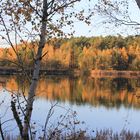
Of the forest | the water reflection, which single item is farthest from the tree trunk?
the forest

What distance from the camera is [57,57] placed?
99.9 metres

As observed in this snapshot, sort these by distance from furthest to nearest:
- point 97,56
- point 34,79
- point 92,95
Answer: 1. point 97,56
2. point 92,95
3. point 34,79

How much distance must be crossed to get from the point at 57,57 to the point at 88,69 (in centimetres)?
835

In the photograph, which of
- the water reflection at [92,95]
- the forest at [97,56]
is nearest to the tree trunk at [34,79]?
the water reflection at [92,95]

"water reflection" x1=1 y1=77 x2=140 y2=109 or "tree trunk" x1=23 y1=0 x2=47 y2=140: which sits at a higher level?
"tree trunk" x1=23 y1=0 x2=47 y2=140

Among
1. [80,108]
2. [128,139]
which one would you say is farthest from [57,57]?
[128,139]

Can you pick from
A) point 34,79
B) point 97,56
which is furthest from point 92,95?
point 97,56

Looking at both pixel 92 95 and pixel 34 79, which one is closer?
pixel 34 79

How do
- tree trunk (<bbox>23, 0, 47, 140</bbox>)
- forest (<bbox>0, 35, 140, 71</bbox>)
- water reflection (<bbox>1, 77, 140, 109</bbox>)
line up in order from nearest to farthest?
tree trunk (<bbox>23, 0, 47, 140</bbox>) < water reflection (<bbox>1, 77, 140, 109</bbox>) < forest (<bbox>0, 35, 140, 71</bbox>)

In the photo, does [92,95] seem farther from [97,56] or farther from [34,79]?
[97,56]

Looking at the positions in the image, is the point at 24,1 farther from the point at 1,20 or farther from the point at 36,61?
the point at 36,61

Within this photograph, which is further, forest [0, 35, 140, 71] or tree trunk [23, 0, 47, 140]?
forest [0, 35, 140, 71]

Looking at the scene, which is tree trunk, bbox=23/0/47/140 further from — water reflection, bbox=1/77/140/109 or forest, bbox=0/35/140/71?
forest, bbox=0/35/140/71

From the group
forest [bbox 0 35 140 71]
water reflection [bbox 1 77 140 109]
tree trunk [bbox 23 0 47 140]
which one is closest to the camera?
tree trunk [bbox 23 0 47 140]
